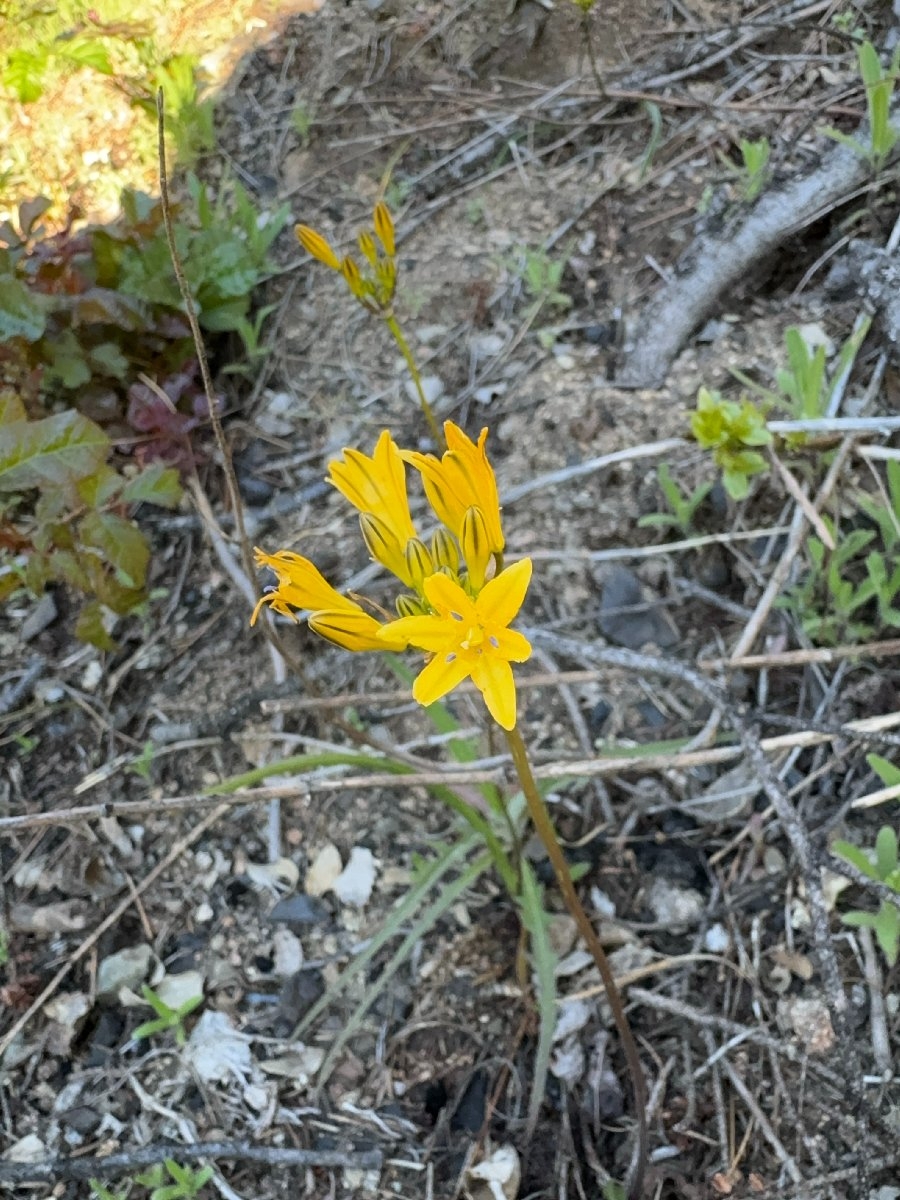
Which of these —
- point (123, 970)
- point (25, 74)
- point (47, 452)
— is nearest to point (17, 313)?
point (47, 452)

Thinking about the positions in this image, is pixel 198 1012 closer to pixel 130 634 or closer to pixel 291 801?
pixel 291 801

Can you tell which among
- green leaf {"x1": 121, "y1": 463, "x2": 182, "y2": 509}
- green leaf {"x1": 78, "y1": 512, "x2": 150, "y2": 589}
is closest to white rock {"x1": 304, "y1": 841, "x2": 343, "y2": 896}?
green leaf {"x1": 78, "y1": 512, "x2": 150, "y2": 589}

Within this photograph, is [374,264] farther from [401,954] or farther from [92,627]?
[401,954]

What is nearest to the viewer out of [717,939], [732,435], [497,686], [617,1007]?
[497,686]

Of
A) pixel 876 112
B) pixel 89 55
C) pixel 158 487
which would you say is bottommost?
pixel 876 112

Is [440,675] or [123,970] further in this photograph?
[123,970]

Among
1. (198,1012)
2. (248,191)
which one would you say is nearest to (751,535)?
(198,1012)
